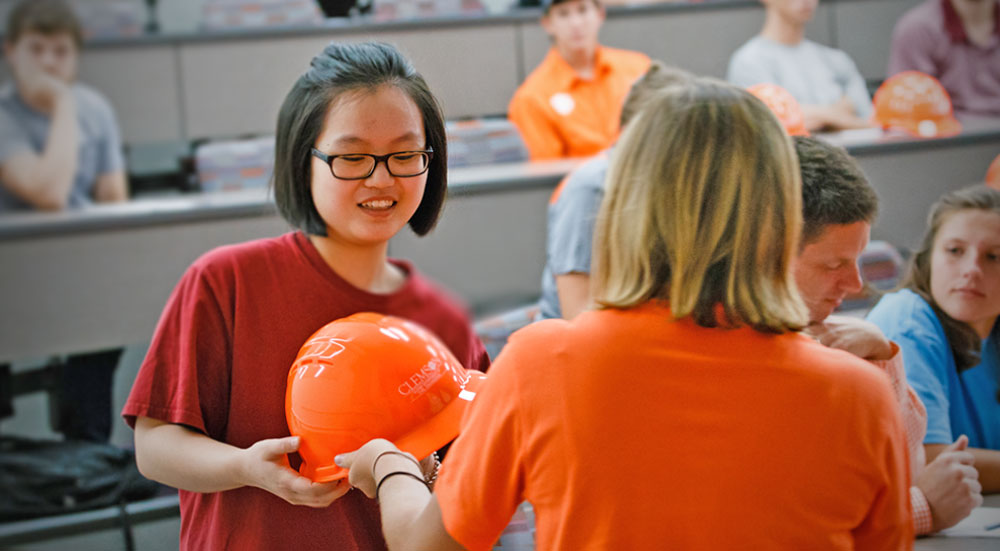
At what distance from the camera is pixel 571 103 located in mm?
3096

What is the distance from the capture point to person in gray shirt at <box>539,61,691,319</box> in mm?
1677

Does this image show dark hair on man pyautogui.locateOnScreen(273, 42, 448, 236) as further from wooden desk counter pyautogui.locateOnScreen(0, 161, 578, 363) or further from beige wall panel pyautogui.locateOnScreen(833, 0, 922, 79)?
beige wall panel pyautogui.locateOnScreen(833, 0, 922, 79)

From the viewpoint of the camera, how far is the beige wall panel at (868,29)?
293 centimetres

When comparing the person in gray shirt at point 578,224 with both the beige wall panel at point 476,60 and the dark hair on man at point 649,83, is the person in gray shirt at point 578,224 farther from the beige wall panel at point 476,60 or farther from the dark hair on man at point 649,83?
the beige wall panel at point 476,60

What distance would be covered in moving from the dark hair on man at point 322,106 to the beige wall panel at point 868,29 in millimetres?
2317

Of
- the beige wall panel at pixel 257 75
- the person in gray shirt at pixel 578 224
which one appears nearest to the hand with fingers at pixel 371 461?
the person in gray shirt at pixel 578 224

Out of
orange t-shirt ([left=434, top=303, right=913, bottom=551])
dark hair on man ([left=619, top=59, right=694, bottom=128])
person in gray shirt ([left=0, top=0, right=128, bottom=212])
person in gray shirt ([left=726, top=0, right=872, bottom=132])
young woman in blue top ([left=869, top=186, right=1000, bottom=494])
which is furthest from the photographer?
person in gray shirt ([left=726, top=0, right=872, bottom=132])

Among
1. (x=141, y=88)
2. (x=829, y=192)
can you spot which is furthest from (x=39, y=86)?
(x=829, y=192)

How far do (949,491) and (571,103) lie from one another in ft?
7.11

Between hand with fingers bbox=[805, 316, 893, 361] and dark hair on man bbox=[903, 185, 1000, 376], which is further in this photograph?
dark hair on man bbox=[903, 185, 1000, 376]

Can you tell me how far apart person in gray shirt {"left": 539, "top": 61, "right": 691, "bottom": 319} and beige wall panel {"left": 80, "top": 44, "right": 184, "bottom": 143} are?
1643 mm

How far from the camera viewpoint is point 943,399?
126 centimetres

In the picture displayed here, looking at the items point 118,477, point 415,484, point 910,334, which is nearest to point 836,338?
point 910,334

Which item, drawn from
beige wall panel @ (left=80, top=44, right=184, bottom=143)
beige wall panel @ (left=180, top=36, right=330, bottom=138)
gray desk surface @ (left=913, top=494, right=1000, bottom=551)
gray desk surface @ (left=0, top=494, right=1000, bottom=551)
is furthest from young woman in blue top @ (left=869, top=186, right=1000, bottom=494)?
beige wall panel @ (left=80, top=44, right=184, bottom=143)
